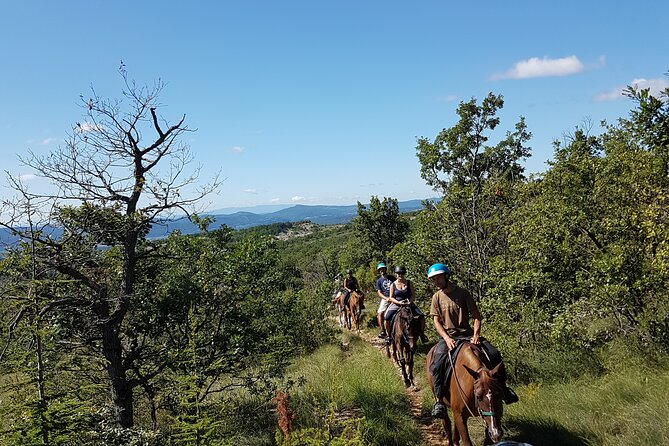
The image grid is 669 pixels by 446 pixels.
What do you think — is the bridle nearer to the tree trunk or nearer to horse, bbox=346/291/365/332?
the tree trunk

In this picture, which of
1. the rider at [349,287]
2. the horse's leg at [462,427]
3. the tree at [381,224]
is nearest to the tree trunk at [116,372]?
the horse's leg at [462,427]

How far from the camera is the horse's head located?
208 inches

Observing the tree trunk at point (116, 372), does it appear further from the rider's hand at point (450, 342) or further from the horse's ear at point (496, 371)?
the horse's ear at point (496, 371)

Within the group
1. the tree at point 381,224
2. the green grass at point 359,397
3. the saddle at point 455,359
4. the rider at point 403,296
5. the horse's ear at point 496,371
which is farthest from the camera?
the tree at point 381,224

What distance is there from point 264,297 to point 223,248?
1.34 metres

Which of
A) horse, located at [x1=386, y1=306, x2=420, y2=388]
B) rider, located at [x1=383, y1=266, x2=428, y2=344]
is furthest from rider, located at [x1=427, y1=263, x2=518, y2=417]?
rider, located at [x1=383, y1=266, x2=428, y2=344]

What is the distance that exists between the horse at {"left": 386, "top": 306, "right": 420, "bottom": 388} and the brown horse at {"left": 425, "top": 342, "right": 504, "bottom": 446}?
3245 millimetres

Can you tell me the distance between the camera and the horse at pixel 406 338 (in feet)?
33.0

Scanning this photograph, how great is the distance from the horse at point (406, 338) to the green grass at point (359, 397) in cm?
33

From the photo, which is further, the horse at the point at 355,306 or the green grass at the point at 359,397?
the horse at the point at 355,306

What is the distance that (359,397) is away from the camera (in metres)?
8.79

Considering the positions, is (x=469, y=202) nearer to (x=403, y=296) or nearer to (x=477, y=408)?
(x=403, y=296)

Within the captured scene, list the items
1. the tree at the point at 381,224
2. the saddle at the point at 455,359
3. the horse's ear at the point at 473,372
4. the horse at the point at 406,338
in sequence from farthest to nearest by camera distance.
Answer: the tree at the point at 381,224, the horse at the point at 406,338, the saddle at the point at 455,359, the horse's ear at the point at 473,372

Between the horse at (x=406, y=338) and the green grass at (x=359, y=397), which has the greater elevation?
the horse at (x=406, y=338)
